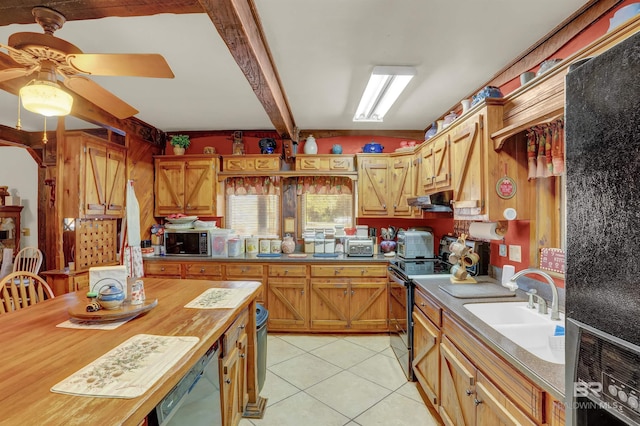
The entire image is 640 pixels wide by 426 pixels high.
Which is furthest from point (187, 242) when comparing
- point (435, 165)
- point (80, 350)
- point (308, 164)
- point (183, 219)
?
point (435, 165)

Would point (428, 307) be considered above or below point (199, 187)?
below

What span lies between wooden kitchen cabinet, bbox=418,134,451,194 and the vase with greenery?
3.14m

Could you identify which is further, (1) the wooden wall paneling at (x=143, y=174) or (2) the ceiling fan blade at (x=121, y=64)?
(1) the wooden wall paneling at (x=143, y=174)

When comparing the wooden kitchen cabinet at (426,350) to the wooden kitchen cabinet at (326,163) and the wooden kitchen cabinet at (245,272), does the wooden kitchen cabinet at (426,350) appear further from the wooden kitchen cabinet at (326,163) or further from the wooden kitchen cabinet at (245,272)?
the wooden kitchen cabinet at (326,163)

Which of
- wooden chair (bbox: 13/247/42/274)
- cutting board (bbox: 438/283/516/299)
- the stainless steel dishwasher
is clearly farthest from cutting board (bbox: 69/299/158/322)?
wooden chair (bbox: 13/247/42/274)

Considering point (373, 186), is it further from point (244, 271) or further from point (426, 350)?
point (426, 350)

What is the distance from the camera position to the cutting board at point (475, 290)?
6.66ft

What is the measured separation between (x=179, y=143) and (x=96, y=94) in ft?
7.68

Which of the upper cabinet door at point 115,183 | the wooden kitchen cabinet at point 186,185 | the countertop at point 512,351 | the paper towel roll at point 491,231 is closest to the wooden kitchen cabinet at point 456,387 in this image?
the countertop at point 512,351

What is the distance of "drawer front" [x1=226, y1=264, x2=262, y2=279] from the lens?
3.61m

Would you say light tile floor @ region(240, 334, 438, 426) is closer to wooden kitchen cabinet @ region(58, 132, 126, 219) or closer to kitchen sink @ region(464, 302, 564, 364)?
kitchen sink @ region(464, 302, 564, 364)

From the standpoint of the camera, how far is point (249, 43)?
1.69 metres

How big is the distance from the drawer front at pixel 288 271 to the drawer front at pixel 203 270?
0.67m

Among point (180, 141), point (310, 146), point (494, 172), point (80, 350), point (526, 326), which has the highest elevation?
point (180, 141)
